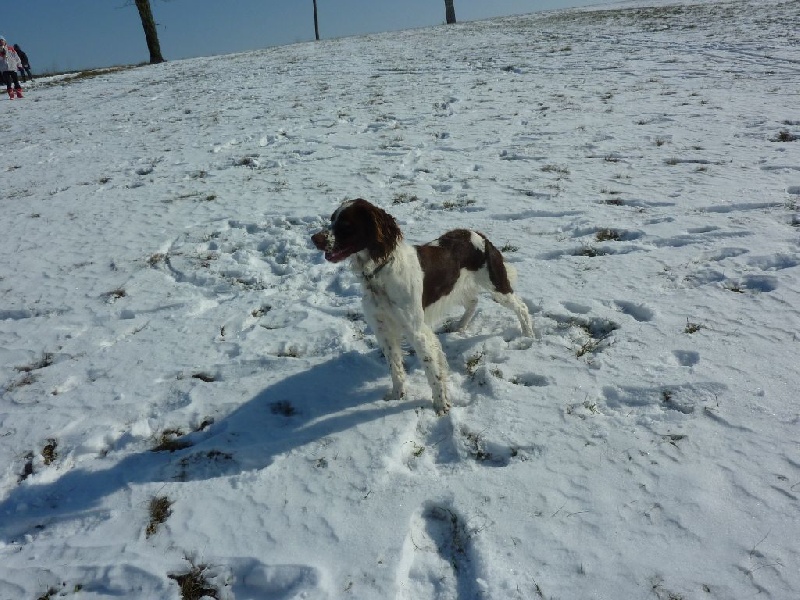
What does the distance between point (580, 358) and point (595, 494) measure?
132 centimetres

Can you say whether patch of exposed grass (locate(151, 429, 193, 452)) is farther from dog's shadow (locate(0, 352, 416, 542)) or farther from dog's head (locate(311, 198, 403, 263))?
dog's head (locate(311, 198, 403, 263))

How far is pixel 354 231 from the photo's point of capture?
329 cm

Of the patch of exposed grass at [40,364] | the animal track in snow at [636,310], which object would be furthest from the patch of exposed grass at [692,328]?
the patch of exposed grass at [40,364]

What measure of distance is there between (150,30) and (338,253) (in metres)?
30.2

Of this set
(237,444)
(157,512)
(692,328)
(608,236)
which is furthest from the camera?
(608,236)

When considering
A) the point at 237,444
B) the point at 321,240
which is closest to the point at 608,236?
the point at 321,240

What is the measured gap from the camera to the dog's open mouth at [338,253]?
10.7ft

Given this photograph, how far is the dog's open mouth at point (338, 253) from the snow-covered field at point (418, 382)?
1188mm

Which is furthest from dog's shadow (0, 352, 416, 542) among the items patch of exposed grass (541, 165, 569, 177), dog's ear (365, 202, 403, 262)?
patch of exposed grass (541, 165, 569, 177)

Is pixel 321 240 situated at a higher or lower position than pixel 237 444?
higher

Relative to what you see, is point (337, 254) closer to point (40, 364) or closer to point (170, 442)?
point (170, 442)

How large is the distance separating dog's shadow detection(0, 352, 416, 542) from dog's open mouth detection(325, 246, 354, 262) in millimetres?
1185

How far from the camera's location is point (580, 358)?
3.92 meters

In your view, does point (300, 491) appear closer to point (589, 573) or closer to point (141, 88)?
point (589, 573)
